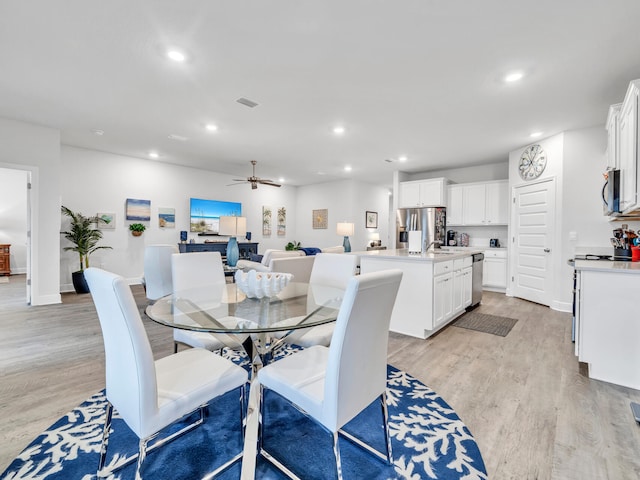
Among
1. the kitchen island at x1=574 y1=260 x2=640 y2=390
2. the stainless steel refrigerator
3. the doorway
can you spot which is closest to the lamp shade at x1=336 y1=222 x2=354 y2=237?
the stainless steel refrigerator

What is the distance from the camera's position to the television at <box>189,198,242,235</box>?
7127 millimetres

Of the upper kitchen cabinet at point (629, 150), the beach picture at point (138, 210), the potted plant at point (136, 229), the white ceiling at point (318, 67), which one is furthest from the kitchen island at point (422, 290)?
the beach picture at point (138, 210)

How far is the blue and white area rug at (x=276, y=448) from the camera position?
4.67ft

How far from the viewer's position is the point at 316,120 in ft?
13.5

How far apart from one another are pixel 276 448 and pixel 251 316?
69 centimetres

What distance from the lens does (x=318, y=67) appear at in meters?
2.80

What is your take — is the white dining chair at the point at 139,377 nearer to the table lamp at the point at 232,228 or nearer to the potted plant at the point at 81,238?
the table lamp at the point at 232,228

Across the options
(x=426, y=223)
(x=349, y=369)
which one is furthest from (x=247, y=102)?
(x=426, y=223)

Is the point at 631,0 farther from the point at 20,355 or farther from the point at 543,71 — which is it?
the point at 20,355

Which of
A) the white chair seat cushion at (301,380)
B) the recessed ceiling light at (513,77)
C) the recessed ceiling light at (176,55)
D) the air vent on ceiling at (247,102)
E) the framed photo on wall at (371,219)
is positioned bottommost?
the white chair seat cushion at (301,380)

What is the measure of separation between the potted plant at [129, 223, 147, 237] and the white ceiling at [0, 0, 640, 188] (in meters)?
1.91

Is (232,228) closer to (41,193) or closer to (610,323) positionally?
(41,193)

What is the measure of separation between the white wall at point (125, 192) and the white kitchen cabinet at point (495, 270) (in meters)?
5.97

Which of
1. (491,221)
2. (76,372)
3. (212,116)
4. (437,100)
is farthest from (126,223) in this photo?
(491,221)
